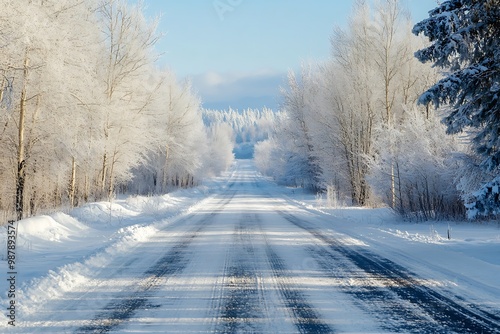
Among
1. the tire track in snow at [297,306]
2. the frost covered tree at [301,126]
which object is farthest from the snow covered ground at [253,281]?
the frost covered tree at [301,126]

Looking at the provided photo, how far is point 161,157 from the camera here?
37.1 m

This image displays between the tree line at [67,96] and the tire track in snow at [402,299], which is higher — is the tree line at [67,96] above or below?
above

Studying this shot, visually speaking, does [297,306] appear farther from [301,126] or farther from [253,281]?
[301,126]

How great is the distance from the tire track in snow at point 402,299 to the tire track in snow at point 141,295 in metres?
2.75

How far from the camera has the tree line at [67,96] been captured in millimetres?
10305

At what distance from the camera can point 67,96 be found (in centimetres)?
1298

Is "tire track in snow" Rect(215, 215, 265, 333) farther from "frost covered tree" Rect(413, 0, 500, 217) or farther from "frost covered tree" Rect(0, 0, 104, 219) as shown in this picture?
"frost covered tree" Rect(0, 0, 104, 219)

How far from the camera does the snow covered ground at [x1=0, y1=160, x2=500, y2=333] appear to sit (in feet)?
14.1

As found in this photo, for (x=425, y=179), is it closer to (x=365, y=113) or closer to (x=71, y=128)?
(x=365, y=113)

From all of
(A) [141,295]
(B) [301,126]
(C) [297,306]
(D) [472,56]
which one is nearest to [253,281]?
(C) [297,306]

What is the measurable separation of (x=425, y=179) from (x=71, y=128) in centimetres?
1301

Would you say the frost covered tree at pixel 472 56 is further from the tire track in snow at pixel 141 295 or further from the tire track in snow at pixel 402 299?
the tire track in snow at pixel 141 295

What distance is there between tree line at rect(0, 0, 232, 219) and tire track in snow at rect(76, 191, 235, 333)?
594 cm

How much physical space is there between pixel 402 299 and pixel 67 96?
12.0 metres
